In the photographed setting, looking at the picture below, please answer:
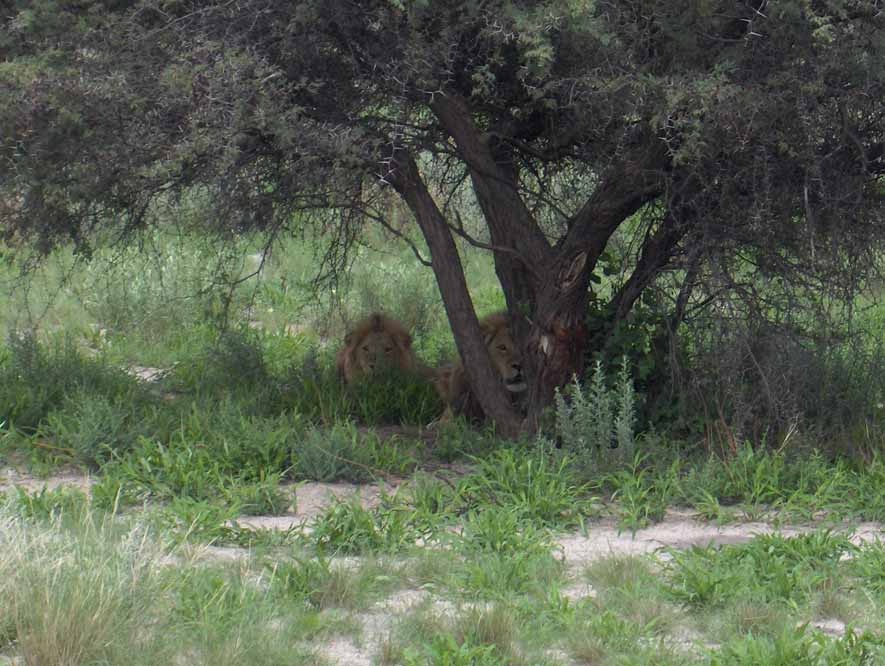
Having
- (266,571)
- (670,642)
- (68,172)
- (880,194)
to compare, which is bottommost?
(670,642)

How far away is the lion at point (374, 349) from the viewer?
10.5 meters

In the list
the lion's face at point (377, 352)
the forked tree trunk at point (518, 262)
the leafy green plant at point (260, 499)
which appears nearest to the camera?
the leafy green plant at point (260, 499)

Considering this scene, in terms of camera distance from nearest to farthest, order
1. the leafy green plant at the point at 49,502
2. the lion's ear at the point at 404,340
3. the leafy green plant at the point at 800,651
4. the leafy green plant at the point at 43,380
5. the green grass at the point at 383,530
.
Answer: the leafy green plant at the point at 800,651 → the green grass at the point at 383,530 → the leafy green plant at the point at 49,502 → the leafy green plant at the point at 43,380 → the lion's ear at the point at 404,340

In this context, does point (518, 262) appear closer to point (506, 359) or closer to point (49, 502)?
point (506, 359)

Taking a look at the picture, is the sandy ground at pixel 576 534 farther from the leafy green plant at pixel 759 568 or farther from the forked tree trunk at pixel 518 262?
the forked tree trunk at pixel 518 262

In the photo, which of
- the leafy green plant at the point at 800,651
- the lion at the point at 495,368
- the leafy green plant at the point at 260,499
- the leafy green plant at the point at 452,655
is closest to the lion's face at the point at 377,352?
the lion at the point at 495,368

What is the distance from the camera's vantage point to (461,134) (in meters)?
8.52

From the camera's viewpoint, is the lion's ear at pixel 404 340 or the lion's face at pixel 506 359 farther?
the lion's ear at pixel 404 340

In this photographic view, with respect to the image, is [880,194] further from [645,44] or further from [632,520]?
[632,520]

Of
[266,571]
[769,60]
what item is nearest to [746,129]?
[769,60]

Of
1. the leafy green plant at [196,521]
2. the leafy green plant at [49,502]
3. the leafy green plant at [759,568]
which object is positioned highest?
the leafy green plant at [49,502]

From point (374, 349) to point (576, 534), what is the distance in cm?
421

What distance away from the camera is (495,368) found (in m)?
9.52

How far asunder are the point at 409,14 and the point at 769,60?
81.8 inches
